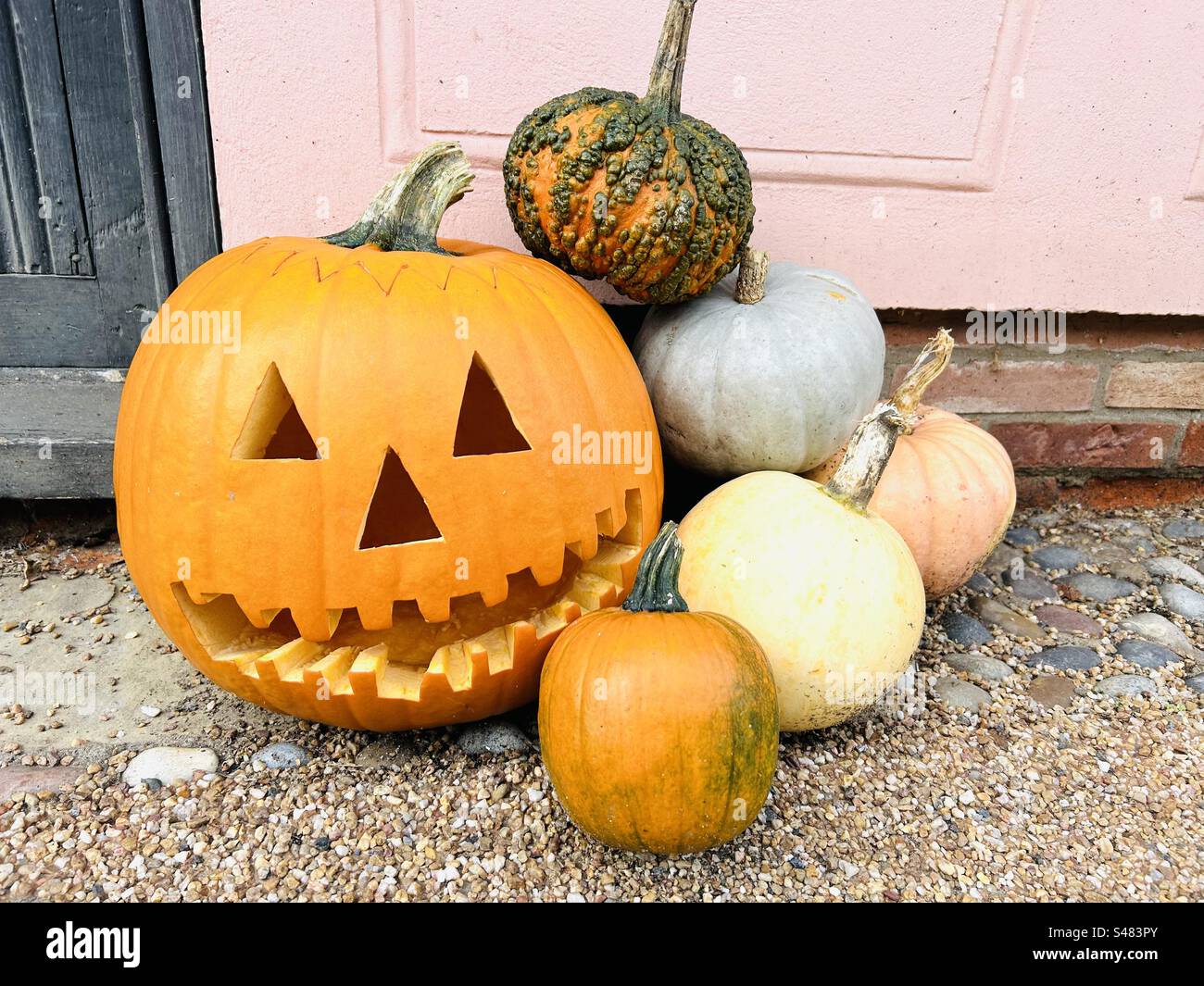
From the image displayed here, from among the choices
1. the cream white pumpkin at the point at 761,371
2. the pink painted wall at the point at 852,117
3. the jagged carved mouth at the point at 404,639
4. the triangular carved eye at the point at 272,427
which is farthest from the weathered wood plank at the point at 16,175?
the cream white pumpkin at the point at 761,371

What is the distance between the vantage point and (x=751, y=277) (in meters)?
2.16

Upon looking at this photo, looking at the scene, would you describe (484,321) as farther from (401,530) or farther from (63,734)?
(63,734)

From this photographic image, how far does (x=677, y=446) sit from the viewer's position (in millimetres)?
2238

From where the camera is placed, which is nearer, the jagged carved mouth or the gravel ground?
the gravel ground

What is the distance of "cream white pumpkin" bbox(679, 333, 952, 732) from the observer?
5.58ft

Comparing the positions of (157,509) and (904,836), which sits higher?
(157,509)

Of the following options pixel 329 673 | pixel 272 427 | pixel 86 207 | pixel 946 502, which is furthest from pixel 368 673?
pixel 86 207

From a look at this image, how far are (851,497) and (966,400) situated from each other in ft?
4.24

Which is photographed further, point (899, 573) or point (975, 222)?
point (975, 222)

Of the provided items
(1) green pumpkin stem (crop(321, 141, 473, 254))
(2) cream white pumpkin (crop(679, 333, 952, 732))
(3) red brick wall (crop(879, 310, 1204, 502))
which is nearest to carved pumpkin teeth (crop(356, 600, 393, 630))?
(2) cream white pumpkin (crop(679, 333, 952, 732))

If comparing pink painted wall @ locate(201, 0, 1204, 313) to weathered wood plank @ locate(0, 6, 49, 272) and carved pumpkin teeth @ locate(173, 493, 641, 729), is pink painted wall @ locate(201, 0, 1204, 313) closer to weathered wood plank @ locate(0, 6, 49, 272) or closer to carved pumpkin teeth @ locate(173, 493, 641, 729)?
weathered wood plank @ locate(0, 6, 49, 272)

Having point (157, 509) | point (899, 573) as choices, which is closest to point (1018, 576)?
point (899, 573)

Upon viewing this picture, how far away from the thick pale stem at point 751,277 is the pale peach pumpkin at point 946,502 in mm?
558

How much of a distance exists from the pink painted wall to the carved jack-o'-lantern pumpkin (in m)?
0.67
